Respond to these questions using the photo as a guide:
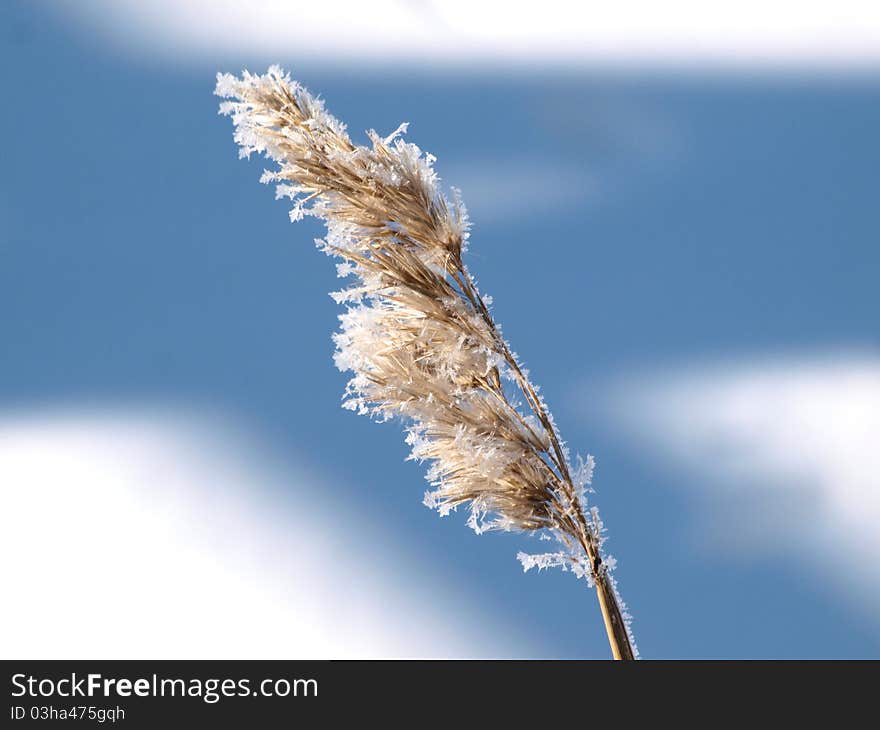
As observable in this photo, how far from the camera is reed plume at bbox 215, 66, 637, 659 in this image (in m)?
1.00

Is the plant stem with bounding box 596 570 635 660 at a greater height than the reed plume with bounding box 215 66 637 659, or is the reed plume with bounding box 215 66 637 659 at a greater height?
the reed plume with bounding box 215 66 637 659

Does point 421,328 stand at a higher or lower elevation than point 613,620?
higher

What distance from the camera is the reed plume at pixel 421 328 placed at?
3.28ft

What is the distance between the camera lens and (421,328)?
105cm

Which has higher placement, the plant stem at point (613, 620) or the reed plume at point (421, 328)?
the reed plume at point (421, 328)
